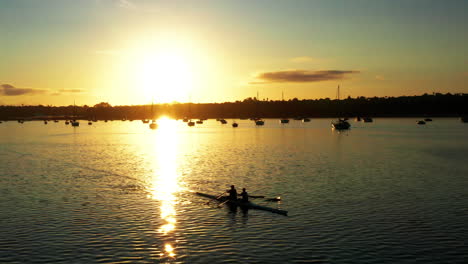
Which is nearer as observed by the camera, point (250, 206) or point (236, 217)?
point (236, 217)

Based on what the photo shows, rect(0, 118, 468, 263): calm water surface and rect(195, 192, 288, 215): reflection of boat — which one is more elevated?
rect(195, 192, 288, 215): reflection of boat

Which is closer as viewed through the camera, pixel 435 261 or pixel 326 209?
pixel 435 261

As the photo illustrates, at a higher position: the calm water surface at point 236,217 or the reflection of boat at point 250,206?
the reflection of boat at point 250,206

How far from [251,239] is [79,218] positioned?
16.4 m

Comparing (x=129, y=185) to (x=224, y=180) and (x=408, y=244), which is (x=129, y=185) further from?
(x=408, y=244)

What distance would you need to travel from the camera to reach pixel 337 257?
2597 cm

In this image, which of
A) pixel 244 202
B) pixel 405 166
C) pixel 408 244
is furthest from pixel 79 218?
pixel 405 166

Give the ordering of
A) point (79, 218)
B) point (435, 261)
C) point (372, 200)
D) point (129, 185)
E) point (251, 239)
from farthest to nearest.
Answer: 1. point (129, 185)
2. point (372, 200)
3. point (79, 218)
4. point (251, 239)
5. point (435, 261)

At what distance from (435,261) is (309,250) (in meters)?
7.71

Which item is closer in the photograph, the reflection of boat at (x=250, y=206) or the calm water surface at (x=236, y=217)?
the calm water surface at (x=236, y=217)

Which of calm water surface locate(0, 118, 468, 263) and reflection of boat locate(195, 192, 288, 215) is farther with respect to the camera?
reflection of boat locate(195, 192, 288, 215)

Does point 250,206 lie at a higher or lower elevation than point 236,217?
higher

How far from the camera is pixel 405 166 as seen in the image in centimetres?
7269

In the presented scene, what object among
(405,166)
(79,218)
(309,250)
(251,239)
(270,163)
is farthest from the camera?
(270,163)
